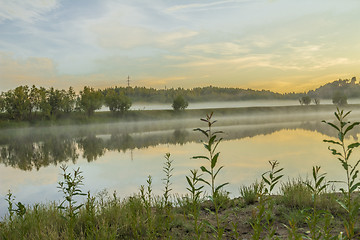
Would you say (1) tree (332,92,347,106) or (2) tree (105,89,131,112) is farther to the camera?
(1) tree (332,92,347,106)

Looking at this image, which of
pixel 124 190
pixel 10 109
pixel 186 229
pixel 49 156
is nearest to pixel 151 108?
pixel 10 109

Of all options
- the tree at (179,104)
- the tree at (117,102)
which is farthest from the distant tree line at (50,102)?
the tree at (179,104)

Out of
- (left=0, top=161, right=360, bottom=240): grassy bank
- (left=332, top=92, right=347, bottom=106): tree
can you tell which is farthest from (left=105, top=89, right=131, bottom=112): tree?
(left=332, top=92, right=347, bottom=106): tree

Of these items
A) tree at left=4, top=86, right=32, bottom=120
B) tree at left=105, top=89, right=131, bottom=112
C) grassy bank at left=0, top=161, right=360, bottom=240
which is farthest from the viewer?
tree at left=105, top=89, right=131, bottom=112

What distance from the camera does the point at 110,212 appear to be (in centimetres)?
507

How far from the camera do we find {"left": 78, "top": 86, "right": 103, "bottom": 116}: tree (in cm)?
7331

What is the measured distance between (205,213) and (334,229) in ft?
7.55

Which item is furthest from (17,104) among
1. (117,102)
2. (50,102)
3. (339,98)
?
(339,98)

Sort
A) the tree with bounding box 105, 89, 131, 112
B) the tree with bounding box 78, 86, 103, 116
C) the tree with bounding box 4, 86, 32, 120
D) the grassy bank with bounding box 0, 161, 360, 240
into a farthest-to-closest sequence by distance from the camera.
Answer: the tree with bounding box 105, 89, 131, 112 < the tree with bounding box 78, 86, 103, 116 < the tree with bounding box 4, 86, 32, 120 < the grassy bank with bounding box 0, 161, 360, 240

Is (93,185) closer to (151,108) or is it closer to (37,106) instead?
(37,106)

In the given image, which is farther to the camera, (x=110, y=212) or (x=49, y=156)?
(x=49, y=156)

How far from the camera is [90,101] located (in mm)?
73438

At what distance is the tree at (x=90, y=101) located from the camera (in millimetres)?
73312

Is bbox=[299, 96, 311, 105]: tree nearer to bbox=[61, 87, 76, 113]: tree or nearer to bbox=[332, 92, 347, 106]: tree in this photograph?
bbox=[332, 92, 347, 106]: tree
